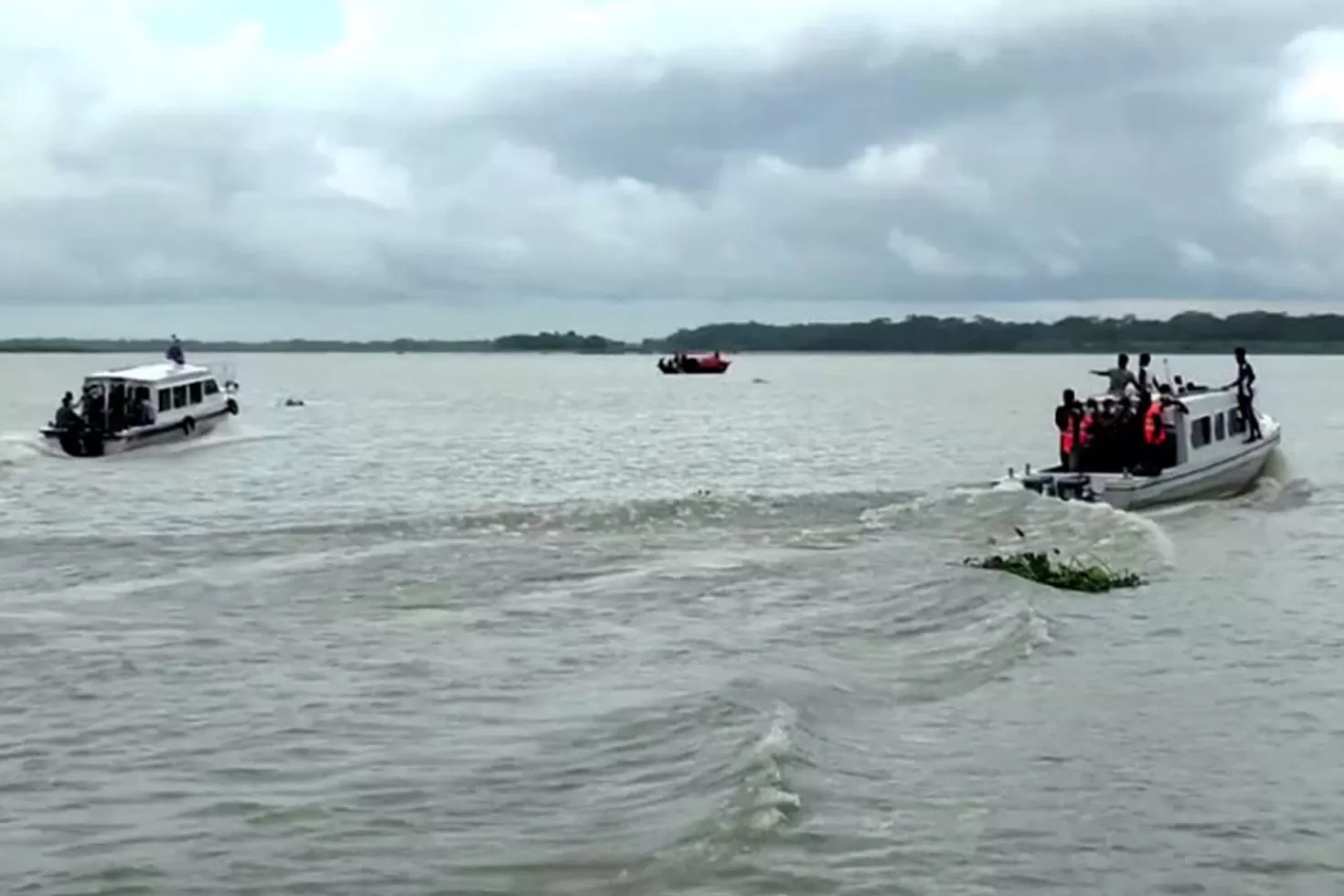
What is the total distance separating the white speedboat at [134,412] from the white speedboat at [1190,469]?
89.9ft

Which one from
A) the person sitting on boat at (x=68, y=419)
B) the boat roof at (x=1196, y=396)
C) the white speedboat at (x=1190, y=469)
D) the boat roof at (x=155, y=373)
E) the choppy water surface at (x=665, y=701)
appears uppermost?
the boat roof at (x=155, y=373)

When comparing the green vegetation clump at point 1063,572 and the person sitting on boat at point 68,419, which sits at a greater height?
the person sitting on boat at point 68,419

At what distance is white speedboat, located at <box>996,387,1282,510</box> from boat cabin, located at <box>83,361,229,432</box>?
92.1 ft

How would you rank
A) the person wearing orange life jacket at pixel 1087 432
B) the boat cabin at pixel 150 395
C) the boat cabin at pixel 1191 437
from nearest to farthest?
the person wearing orange life jacket at pixel 1087 432 < the boat cabin at pixel 1191 437 < the boat cabin at pixel 150 395

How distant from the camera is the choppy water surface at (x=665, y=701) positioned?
10.2 m

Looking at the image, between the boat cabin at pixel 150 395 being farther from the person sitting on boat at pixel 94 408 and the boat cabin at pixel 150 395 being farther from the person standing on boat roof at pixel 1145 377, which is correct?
the person standing on boat roof at pixel 1145 377

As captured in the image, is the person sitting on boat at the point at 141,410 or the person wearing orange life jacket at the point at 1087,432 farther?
the person sitting on boat at the point at 141,410

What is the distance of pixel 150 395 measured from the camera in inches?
1987

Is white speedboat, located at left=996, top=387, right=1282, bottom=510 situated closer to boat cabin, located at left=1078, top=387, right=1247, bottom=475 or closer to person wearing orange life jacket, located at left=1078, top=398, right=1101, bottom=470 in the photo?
boat cabin, located at left=1078, top=387, right=1247, bottom=475

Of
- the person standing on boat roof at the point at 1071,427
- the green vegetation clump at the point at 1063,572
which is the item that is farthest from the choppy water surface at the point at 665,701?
the person standing on boat roof at the point at 1071,427

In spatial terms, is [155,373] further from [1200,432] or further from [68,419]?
[1200,432]

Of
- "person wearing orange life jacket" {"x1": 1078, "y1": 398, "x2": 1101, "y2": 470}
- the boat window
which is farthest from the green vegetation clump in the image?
the boat window

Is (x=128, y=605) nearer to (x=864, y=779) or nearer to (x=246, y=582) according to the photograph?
(x=246, y=582)

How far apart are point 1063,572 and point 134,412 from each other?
3501 centimetres
